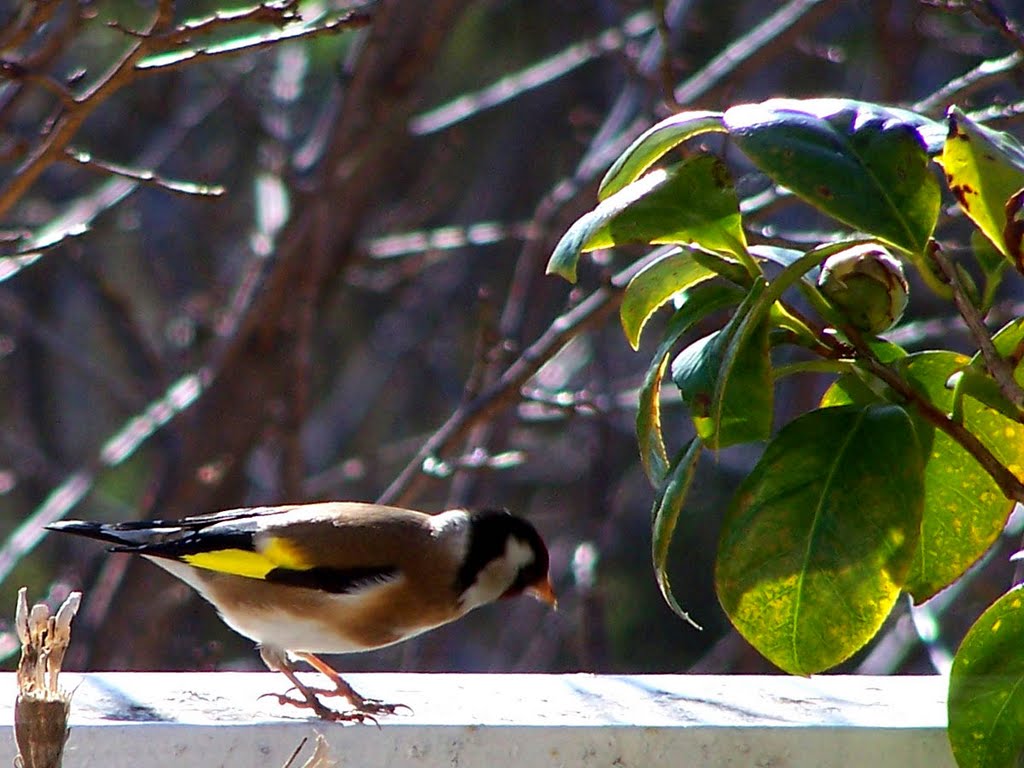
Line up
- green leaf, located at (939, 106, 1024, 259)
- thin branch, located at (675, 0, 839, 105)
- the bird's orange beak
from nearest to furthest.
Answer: green leaf, located at (939, 106, 1024, 259) → the bird's orange beak → thin branch, located at (675, 0, 839, 105)

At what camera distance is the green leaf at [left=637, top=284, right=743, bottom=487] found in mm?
1637

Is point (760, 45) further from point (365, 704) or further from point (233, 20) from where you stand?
point (365, 704)

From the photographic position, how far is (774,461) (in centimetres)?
162

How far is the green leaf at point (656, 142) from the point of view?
5.09 ft

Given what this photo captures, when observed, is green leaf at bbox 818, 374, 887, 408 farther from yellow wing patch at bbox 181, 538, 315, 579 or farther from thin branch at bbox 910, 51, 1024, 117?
yellow wing patch at bbox 181, 538, 315, 579

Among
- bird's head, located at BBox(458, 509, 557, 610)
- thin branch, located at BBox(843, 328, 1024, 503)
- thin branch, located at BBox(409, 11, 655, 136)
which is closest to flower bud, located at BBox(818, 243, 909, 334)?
thin branch, located at BBox(843, 328, 1024, 503)

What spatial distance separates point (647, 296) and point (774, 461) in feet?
0.78

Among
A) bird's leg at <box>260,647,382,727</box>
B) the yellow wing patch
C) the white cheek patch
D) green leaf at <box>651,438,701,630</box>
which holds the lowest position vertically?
the white cheek patch

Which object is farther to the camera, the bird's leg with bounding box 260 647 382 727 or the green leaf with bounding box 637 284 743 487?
the bird's leg with bounding box 260 647 382 727

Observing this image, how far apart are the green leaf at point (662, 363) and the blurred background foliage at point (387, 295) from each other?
957mm

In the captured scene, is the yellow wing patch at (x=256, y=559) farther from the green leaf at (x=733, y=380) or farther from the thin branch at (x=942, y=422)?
the thin branch at (x=942, y=422)

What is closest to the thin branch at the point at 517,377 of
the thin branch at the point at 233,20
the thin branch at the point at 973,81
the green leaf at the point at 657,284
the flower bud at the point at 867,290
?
the thin branch at the point at 973,81

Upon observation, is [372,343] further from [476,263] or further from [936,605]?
[936,605]

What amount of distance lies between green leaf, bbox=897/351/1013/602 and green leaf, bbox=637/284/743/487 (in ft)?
0.79
